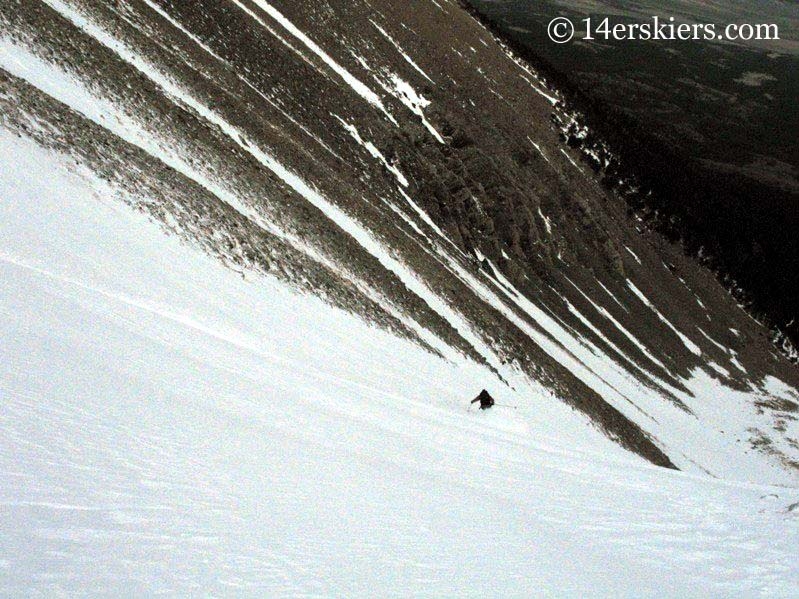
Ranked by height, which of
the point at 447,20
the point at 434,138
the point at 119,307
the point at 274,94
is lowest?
the point at 119,307

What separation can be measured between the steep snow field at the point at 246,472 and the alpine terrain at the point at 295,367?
0.13 feet

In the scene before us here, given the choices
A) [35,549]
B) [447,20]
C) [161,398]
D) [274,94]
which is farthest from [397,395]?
[447,20]

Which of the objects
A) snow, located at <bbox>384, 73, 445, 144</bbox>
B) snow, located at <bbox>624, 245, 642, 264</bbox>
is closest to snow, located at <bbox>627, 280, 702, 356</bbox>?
snow, located at <bbox>624, 245, 642, 264</bbox>

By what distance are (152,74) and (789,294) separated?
360 feet

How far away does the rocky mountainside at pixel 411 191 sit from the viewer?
813 inches

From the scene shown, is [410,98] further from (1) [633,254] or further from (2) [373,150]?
(1) [633,254]

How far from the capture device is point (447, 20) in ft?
238

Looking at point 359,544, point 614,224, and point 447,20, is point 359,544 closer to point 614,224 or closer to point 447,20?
point 614,224

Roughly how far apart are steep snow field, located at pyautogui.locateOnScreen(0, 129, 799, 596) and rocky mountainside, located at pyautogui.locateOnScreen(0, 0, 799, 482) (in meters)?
4.25

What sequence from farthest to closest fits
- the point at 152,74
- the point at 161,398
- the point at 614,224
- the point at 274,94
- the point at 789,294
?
1. the point at 789,294
2. the point at 614,224
3. the point at 274,94
4. the point at 152,74
5. the point at 161,398

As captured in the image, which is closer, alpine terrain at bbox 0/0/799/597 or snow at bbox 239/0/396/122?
alpine terrain at bbox 0/0/799/597

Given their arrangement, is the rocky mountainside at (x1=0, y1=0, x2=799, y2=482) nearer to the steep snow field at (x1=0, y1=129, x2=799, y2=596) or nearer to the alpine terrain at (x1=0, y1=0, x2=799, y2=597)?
the alpine terrain at (x1=0, y1=0, x2=799, y2=597)

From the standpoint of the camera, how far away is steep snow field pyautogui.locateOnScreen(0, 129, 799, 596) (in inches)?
173

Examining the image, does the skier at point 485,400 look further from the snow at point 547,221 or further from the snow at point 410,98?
the snow at point 547,221
